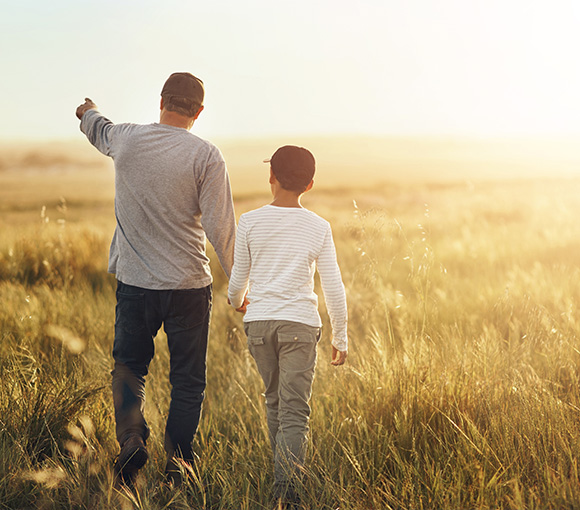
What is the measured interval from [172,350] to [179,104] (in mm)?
1261

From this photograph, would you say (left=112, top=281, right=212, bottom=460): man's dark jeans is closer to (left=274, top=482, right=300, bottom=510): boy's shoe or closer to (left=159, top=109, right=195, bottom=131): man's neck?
(left=274, top=482, right=300, bottom=510): boy's shoe

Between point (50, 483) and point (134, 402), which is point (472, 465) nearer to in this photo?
point (134, 402)

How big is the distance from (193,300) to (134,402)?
61cm

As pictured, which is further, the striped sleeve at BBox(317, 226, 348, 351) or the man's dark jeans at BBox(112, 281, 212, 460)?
the man's dark jeans at BBox(112, 281, 212, 460)

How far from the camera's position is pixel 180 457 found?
122 inches

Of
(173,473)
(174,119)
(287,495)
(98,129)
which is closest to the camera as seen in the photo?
(287,495)

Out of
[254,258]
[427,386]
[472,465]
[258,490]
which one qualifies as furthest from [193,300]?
[472,465]

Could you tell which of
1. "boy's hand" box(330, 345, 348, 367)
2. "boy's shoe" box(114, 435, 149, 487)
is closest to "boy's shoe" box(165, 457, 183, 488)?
"boy's shoe" box(114, 435, 149, 487)

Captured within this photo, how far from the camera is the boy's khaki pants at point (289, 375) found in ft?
9.02

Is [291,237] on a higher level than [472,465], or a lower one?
higher

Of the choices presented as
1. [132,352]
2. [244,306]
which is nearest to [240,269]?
[244,306]

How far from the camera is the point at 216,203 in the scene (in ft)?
9.91

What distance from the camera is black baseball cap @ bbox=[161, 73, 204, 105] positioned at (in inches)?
120

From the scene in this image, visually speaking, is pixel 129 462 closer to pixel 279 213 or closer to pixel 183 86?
pixel 279 213
